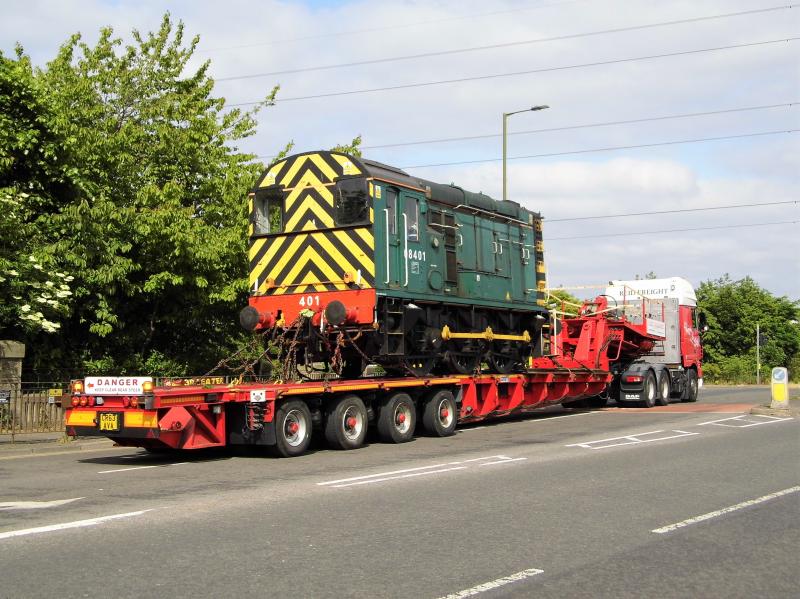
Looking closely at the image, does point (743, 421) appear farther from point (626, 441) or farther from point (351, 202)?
point (351, 202)

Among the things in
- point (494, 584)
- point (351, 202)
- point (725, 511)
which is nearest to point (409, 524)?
point (494, 584)

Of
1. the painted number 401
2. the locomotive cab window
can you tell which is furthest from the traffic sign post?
the locomotive cab window

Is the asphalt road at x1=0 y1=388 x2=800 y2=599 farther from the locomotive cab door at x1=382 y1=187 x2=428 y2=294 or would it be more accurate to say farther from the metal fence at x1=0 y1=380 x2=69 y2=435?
the locomotive cab door at x1=382 y1=187 x2=428 y2=294

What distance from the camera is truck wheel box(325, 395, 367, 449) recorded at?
14562mm

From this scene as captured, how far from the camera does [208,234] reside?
19.8m

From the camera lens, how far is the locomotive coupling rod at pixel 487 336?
57.7ft

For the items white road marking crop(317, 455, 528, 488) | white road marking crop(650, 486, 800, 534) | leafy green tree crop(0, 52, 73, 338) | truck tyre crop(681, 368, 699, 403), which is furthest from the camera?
truck tyre crop(681, 368, 699, 403)

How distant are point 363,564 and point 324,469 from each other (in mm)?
5669

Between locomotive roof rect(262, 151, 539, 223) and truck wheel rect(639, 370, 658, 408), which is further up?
locomotive roof rect(262, 151, 539, 223)

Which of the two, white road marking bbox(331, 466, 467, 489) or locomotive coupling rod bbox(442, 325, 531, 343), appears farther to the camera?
locomotive coupling rod bbox(442, 325, 531, 343)

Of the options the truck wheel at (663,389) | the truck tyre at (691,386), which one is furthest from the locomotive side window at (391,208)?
the truck tyre at (691,386)

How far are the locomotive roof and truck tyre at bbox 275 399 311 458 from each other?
4482 mm

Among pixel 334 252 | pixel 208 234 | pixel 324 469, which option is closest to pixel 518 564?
pixel 324 469

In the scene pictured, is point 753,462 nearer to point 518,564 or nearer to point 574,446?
point 574,446
